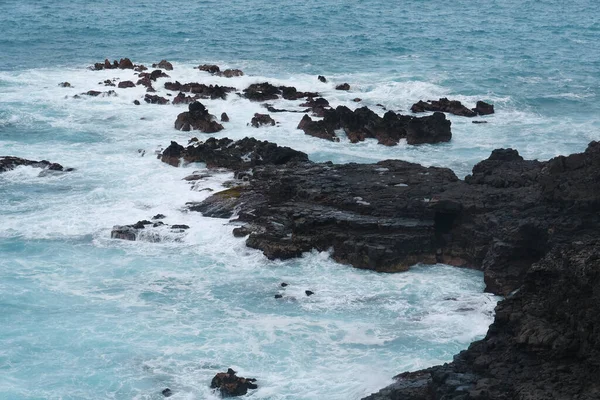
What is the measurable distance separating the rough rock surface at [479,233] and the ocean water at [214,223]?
79cm

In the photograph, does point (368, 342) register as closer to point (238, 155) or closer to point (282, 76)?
point (238, 155)

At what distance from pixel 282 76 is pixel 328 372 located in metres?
36.1

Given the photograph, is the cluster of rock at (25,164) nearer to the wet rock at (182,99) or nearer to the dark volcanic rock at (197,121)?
the dark volcanic rock at (197,121)

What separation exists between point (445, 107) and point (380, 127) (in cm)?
711

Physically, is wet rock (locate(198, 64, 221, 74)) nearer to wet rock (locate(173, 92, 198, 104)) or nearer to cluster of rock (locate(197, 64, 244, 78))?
cluster of rock (locate(197, 64, 244, 78))

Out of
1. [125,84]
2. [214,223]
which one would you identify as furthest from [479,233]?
[125,84]

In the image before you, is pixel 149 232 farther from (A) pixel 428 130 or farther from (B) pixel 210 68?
(B) pixel 210 68

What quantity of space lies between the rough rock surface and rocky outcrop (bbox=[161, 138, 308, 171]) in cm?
149

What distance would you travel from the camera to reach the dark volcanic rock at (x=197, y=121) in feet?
133

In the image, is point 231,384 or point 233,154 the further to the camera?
point 233,154

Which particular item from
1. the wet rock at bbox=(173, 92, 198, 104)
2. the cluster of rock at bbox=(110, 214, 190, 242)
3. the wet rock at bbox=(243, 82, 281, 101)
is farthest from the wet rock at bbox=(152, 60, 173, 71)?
the cluster of rock at bbox=(110, 214, 190, 242)

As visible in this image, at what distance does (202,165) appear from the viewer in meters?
35.0

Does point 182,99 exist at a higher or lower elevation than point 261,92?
lower

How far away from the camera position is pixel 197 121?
40.8 metres
